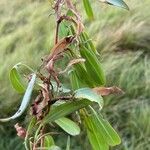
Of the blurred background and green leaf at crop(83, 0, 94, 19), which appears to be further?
the blurred background

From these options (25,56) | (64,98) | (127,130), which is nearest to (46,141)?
(64,98)

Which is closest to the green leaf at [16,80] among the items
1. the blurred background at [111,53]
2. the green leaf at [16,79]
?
the green leaf at [16,79]

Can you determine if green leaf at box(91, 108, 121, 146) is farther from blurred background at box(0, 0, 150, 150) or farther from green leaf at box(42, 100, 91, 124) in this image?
blurred background at box(0, 0, 150, 150)

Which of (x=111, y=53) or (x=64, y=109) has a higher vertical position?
(x=64, y=109)

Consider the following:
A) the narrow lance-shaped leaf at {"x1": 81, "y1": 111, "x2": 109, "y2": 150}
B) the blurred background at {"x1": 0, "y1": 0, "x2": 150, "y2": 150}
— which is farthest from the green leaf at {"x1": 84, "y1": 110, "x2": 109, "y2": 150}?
the blurred background at {"x1": 0, "y1": 0, "x2": 150, "y2": 150}

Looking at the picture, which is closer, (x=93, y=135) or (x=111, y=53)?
(x=93, y=135)

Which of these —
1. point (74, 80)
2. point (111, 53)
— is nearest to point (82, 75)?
point (74, 80)

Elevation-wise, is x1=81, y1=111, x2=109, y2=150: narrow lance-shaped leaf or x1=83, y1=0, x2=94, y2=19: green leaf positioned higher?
x1=83, y1=0, x2=94, y2=19: green leaf

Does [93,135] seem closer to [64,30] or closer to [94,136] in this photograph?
[94,136]
